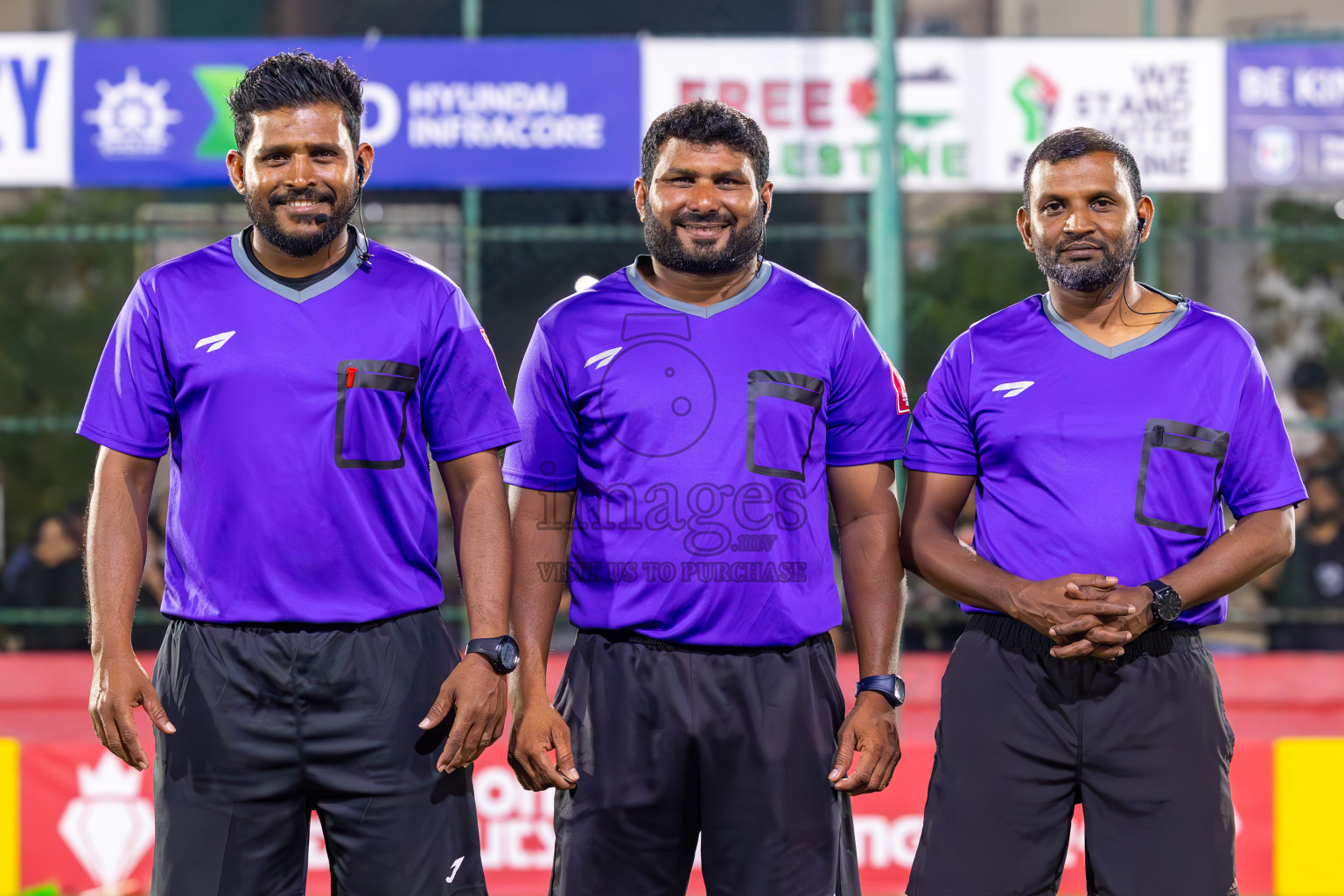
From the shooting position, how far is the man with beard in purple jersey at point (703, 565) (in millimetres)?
3154

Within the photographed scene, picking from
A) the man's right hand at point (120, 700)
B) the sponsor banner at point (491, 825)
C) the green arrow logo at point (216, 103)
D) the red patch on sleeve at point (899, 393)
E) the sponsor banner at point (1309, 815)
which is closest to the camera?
the man's right hand at point (120, 700)

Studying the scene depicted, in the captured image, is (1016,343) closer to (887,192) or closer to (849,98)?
(887,192)

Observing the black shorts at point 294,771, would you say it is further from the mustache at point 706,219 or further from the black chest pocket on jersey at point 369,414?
the mustache at point 706,219

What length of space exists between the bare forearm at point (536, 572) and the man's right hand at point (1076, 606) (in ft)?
3.36

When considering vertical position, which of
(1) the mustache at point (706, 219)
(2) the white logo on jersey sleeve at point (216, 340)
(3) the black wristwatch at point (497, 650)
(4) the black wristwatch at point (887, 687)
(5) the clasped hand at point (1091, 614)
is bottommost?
(4) the black wristwatch at point (887, 687)

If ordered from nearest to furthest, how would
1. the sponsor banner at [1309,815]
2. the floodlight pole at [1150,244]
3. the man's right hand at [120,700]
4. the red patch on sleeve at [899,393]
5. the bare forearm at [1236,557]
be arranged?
the man's right hand at [120,700], the bare forearm at [1236,557], the red patch on sleeve at [899,393], the sponsor banner at [1309,815], the floodlight pole at [1150,244]

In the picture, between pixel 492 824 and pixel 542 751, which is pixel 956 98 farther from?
pixel 542 751

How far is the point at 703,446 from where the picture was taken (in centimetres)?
318

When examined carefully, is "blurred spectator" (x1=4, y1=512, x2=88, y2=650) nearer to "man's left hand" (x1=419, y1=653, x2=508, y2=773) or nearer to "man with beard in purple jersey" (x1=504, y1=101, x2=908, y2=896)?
"man with beard in purple jersey" (x1=504, y1=101, x2=908, y2=896)

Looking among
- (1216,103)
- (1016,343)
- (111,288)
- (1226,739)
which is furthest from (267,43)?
(1226,739)

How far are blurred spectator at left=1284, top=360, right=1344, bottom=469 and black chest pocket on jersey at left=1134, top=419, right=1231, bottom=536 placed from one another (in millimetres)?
5347

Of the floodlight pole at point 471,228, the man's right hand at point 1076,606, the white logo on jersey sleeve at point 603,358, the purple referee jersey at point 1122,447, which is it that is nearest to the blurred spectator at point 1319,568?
the floodlight pole at point 471,228

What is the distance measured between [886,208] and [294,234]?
4988 mm

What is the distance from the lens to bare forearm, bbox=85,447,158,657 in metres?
2.95
